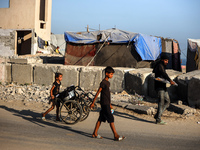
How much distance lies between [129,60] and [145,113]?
5.45m

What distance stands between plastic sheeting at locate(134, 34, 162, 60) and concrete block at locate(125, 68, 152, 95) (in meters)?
2.55

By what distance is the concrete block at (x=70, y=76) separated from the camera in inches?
401

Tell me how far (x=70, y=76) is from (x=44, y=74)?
1.32m

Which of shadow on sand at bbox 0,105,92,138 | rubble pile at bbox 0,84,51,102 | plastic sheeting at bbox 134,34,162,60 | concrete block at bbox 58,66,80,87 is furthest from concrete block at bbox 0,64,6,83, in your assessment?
plastic sheeting at bbox 134,34,162,60

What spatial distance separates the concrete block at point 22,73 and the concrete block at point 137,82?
4563 millimetres

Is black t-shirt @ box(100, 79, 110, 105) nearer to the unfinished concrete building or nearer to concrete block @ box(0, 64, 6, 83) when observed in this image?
concrete block @ box(0, 64, 6, 83)

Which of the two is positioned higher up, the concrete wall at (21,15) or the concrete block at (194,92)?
the concrete wall at (21,15)

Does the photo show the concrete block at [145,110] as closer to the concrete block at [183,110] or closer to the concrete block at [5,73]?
the concrete block at [183,110]

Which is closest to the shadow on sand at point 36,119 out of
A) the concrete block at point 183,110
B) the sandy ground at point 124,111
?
the sandy ground at point 124,111

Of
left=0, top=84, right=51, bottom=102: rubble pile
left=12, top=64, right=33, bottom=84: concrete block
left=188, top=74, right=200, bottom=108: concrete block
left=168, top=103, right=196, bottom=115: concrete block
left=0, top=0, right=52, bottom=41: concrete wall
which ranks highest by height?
left=0, top=0, right=52, bottom=41: concrete wall

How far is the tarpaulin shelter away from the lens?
11477 millimetres

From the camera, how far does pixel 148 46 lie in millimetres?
11930

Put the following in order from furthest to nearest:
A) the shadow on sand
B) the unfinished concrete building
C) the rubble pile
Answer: the unfinished concrete building, the rubble pile, the shadow on sand

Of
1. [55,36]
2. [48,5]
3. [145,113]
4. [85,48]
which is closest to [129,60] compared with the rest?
[85,48]
